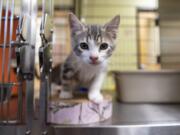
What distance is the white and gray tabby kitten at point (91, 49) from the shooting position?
572 millimetres

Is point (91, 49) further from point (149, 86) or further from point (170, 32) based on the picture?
point (170, 32)

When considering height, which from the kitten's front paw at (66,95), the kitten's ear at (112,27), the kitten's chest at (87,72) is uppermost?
the kitten's ear at (112,27)

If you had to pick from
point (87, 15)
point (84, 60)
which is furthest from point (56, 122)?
point (87, 15)

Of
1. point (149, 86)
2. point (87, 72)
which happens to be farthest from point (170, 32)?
point (87, 72)

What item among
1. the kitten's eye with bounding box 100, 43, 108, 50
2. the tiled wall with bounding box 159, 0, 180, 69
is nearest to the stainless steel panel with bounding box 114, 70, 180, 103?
the tiled wall with bounding box 159, 0, 180, 69

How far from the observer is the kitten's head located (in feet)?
1.87

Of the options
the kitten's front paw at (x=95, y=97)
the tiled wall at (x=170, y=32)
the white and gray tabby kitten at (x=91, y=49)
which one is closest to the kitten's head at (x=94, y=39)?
the white and gray tabby kitten at (x=91, y=49)

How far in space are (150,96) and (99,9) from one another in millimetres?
1277

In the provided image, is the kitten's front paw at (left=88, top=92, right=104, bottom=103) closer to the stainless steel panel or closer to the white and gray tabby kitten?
the white and gray tabby kitten

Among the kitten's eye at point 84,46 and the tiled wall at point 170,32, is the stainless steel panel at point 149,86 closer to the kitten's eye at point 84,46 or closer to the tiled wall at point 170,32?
the tiled wall at point 170,32

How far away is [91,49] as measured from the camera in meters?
0.57

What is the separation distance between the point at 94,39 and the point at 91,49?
3cm

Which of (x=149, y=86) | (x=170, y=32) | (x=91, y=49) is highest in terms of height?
(x=170, y=32)

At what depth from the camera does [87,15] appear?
1906 mm
